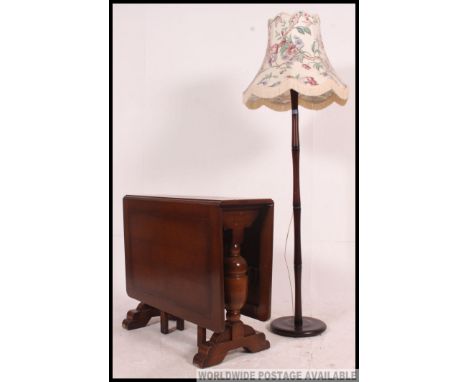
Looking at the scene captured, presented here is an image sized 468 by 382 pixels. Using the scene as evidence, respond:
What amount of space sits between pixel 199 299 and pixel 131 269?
66cm

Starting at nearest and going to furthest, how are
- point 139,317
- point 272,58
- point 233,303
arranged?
point 233,303 < point 272,58 < point 139,317

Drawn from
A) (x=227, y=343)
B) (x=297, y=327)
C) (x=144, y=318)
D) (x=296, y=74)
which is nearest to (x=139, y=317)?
(x=144, y=318)

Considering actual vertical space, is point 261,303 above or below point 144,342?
above

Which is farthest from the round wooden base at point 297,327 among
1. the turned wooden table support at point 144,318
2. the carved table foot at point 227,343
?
the turned wooden table support at point 144,318

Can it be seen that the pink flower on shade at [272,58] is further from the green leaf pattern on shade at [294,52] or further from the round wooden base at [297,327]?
the round wooden base at [297,327]

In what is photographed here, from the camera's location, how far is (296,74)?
7.24ft

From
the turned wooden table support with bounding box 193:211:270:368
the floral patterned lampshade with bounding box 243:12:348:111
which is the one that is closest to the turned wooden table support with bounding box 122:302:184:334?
the turned wooden table support with bounding box 193:211:270:368

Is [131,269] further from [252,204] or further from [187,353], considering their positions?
[252,204]

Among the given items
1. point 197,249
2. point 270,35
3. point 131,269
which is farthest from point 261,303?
point 270,35

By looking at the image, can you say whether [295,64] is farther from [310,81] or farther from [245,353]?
[245,353]

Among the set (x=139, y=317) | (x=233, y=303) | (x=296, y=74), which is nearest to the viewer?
(x=233, y=303)

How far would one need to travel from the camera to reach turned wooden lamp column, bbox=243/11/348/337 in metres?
2.21

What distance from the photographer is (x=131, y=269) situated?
260cm

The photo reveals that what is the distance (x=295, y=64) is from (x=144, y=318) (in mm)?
1501
